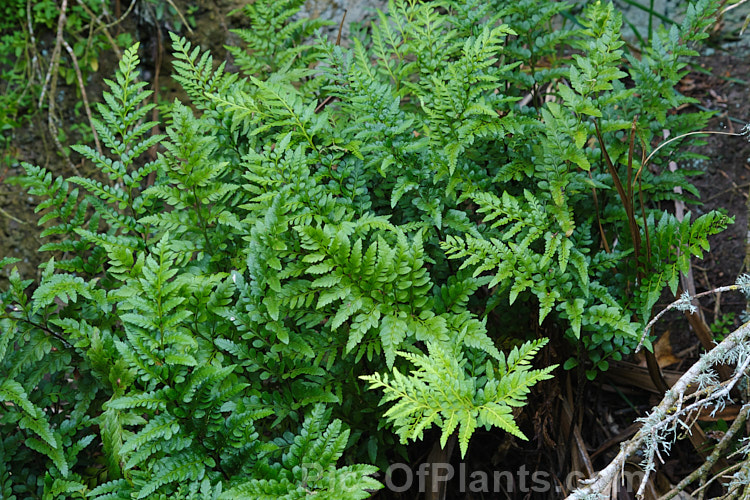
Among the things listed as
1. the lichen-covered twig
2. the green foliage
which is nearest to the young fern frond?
the green foliage

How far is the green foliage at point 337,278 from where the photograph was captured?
1879 millimetres

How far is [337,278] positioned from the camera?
79.3 inches

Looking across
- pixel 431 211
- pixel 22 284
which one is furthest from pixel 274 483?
pixel 22 284

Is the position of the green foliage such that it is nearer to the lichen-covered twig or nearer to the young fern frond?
the young fern frond

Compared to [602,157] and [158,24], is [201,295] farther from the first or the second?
[158,24]

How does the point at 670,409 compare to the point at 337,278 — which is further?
the point at 337,278

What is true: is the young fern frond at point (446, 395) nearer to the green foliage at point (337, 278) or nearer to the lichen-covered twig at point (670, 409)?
the green foliage at point (337, 278)

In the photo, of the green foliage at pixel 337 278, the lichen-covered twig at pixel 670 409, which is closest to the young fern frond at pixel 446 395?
the green foliage at pixel 337 278

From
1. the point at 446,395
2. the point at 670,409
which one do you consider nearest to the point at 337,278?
the point at 446,395

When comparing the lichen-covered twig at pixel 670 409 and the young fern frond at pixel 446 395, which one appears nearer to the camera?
the lichen-covered twig at pixel 670 409

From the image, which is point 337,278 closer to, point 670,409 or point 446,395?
point 446,395

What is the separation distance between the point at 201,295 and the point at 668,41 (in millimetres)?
2023

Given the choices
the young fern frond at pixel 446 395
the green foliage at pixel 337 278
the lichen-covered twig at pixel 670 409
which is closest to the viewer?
the lichen-covered twig at pixel 670 409

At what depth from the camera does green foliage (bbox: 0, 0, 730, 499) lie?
1.88 metres
